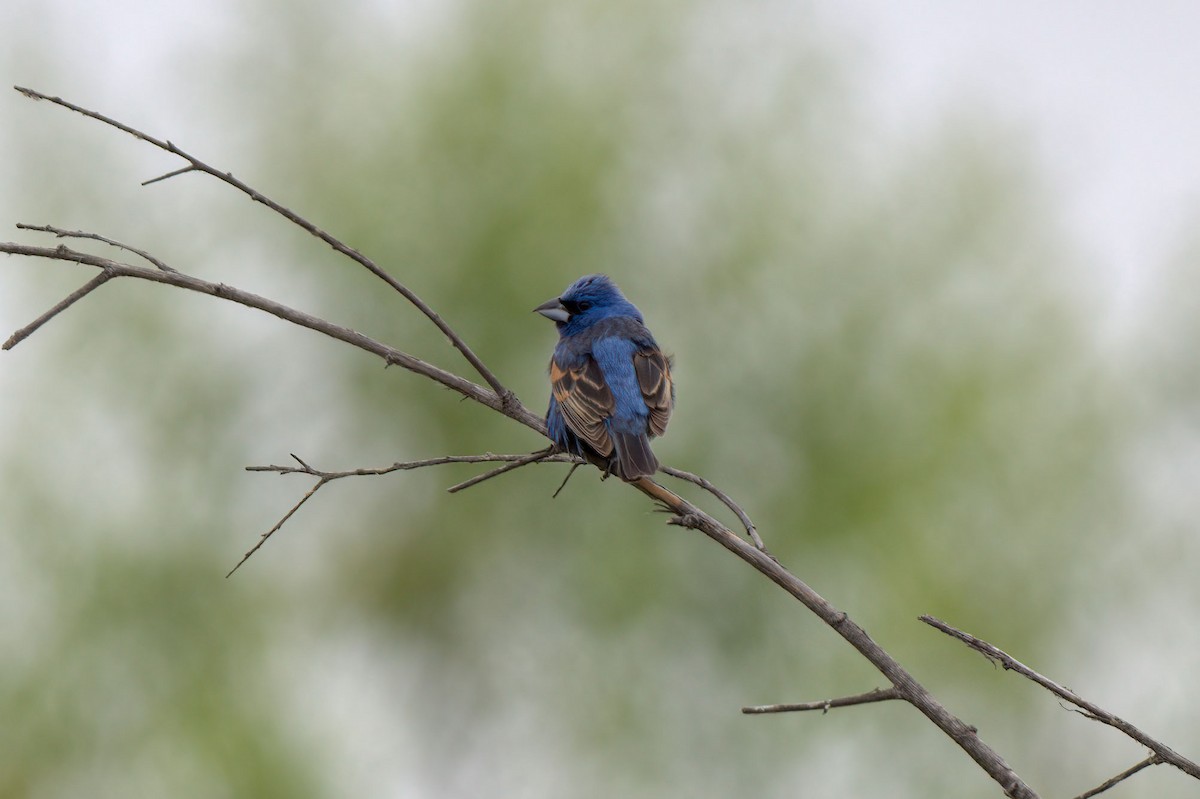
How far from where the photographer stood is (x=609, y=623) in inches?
784

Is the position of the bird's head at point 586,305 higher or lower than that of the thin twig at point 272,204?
higher

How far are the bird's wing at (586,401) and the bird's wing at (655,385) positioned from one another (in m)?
0.23

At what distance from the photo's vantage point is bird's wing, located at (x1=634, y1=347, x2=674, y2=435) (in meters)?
6.01

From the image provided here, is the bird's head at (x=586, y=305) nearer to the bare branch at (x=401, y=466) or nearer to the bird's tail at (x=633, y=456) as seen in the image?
the bird's tail at (x=633, y=456)

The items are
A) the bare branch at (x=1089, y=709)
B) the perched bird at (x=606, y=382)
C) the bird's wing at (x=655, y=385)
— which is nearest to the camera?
the bare branch at (x=1089, y=709)

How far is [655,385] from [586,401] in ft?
1.71

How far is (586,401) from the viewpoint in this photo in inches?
227

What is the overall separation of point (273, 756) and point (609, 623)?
5733 millimetres

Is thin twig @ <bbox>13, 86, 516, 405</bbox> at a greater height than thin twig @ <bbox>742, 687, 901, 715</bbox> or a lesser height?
greater

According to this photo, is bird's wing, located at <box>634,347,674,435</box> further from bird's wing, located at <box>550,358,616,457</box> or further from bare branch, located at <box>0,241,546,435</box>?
bare branch, located at <box>0,241,546,435</box>

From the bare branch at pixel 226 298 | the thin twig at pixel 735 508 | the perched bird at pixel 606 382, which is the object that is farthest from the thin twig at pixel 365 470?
the perched bird at pixel 606 382

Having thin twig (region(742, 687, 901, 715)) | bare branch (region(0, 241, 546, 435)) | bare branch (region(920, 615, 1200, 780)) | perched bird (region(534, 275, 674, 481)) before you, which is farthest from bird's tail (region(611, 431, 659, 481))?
bare branch (region(920, 615, 1200, 780))

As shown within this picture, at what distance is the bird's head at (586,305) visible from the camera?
6.99 meters

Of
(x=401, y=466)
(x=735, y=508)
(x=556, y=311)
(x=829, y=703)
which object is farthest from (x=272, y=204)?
(x=556, y=311)
